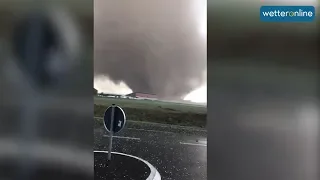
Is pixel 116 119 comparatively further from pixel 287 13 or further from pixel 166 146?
pixel 287 13

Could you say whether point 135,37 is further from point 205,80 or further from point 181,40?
point 205,80

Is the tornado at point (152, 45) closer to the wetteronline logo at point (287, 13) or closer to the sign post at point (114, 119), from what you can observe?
the sign post at point (114, 119)

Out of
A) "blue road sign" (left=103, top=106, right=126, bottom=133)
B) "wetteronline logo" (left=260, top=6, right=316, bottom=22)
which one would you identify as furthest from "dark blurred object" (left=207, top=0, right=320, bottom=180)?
"blue road sign" (left=103, top=106, right=126, bottom=133)

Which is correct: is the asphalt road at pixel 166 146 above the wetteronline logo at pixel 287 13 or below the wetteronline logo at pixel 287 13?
below

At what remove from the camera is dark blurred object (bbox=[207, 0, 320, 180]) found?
1.55 meters

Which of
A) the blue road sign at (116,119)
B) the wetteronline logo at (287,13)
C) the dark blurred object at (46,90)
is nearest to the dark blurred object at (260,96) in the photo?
the wetteronline logo at (287,13)

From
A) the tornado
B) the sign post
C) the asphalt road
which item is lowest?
the asphalt road

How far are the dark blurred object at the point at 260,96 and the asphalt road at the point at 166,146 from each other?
0.24ft

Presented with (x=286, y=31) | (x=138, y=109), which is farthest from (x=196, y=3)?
(x=138, y=109)

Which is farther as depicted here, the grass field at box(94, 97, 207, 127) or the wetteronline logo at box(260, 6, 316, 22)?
the grass field at box(94, 97, 207, 127)

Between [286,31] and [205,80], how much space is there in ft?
1.37

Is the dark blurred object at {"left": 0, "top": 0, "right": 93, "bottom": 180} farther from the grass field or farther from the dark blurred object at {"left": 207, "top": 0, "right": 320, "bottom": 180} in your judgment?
the dark blurred object at {"left": 207, "top": 0, "right": 320, "bottom": 180}

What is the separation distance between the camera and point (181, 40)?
170cm

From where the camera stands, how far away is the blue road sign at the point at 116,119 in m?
1.77
